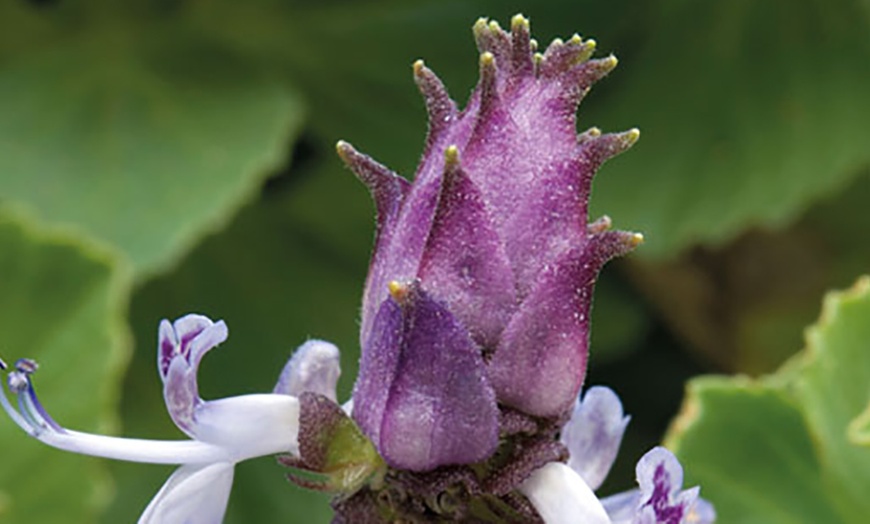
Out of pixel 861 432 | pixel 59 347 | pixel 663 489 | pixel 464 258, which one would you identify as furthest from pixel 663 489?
pixel 59 347

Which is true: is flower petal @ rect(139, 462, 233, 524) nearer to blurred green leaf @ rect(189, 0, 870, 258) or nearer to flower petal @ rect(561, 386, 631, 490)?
flower petal @ rect(561, 386, 631, 490)

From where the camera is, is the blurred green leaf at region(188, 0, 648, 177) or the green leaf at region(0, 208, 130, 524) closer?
the green leaf at region(0, 208, 130, 524)

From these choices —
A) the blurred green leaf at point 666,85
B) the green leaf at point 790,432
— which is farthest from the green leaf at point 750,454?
the blurred green leaf at point 666,85

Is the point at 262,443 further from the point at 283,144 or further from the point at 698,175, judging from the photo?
the point at 698,175

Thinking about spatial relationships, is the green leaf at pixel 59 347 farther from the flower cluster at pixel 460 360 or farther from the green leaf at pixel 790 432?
the flower cluster at pixel 460 360

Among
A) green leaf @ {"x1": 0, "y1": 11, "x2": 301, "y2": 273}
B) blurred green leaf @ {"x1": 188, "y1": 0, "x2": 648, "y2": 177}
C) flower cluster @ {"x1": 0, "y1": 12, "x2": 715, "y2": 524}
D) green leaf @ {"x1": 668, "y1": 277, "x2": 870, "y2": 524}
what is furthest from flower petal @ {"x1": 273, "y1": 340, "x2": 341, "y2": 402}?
blurred green leaf @ {"x1": 188, "y1": 0, "x2": 648, "y2": 177}

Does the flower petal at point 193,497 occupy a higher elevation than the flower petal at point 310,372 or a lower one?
lower
